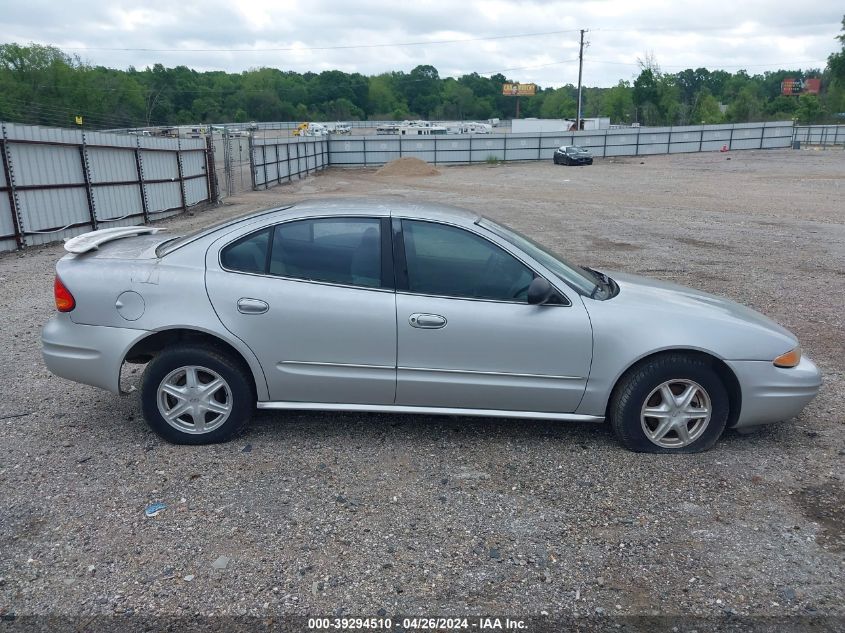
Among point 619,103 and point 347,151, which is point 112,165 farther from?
point 619,103

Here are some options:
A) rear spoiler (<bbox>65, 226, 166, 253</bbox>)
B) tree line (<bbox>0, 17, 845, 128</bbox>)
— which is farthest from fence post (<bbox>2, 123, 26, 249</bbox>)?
tree line (<bbox>0, 17, 845, 128</bbox>)

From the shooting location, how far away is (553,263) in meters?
4.56

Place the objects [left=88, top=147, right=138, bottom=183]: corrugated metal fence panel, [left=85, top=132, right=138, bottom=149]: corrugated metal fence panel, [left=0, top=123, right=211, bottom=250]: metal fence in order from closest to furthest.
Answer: [left=0, top=123, right=211, bottom=250]: metal fence, [left=85, top=132, right=138, bottom=149]: corrugated metal fence panel, [left=88, top=147, right=138, bottom=183]: corrugated metal fence panel

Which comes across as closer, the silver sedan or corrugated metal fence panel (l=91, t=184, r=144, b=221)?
the silver sedan

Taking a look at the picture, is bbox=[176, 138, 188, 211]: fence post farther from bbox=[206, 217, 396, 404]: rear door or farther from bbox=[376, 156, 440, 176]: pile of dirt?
bbox=[376, 156, 440, 176]: pile of dirt

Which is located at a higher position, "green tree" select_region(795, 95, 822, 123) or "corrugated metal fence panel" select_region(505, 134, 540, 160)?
"green tree" select_region(795, 95, 822, 123)

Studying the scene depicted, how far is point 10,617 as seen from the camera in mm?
2803

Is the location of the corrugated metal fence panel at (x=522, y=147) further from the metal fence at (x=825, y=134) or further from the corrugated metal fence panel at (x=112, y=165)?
the corrugated metal fence panel at (x=112, y=165)

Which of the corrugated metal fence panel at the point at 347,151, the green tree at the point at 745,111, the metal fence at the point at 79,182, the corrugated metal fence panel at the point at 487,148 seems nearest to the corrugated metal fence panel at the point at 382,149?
the corrugated metal fence panel at the point at 347,151

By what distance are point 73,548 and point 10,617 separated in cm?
49

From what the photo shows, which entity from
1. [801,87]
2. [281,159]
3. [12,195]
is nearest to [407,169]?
[281,159]

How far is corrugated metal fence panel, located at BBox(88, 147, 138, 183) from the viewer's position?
1402cm

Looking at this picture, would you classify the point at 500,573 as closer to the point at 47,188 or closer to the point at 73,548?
the point at 73,548

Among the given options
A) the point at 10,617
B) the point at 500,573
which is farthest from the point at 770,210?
the point at 10,617
